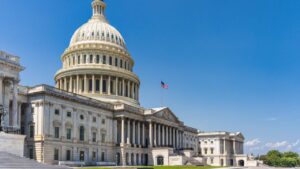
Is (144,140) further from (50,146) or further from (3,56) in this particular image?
(3,56)

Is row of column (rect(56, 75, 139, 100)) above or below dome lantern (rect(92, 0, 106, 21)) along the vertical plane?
below

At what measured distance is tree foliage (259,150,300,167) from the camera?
541ft

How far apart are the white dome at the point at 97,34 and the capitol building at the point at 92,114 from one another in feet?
1.05

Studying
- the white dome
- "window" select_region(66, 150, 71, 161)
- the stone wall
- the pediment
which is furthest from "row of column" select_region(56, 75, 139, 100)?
the stone wall

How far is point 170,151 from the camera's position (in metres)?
108

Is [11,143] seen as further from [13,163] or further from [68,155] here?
[68,155]

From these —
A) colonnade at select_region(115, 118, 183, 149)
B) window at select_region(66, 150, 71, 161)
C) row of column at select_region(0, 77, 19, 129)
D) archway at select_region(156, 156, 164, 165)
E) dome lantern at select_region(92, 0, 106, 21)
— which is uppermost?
dome lantern at select_region(92, 0, 106, 21)

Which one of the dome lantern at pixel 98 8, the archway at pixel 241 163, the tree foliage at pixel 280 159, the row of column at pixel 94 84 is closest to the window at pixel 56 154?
the row of column at pixel 94 84

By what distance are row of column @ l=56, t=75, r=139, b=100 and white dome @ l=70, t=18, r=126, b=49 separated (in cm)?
1367

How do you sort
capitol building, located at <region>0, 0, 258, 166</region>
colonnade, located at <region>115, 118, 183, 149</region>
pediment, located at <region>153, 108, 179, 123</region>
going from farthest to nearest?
pediment, located at <region>153, 108, 179, 123</region> → colonnade, located at <region>115, 118, 183, 149</region> → capitol building, located at <region>0, 0, 258, 166</region>

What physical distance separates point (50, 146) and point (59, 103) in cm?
986

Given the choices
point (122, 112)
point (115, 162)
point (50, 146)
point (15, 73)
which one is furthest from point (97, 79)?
point (15, 73)

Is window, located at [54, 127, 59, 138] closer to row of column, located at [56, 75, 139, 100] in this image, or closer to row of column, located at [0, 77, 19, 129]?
row of column, located at [0, 77, 19, 129]

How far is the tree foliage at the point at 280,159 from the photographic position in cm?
16488
